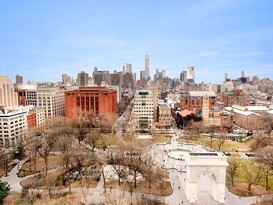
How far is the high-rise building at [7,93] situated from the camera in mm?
83681

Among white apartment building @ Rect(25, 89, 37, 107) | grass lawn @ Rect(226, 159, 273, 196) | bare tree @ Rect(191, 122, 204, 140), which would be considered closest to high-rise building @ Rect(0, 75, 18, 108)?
white apartment building @ Rect(25, 89, 37, 107)

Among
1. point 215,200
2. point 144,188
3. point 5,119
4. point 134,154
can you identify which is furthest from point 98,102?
point 215,200

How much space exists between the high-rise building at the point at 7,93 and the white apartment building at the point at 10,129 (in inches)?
1099

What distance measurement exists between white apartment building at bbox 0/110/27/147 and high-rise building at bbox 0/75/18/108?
27.9m

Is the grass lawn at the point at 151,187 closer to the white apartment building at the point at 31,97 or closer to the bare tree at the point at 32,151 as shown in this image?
the bare tree at the point at 32,151

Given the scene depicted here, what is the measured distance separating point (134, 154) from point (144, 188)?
507 inches

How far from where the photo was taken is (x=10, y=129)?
57469 mm

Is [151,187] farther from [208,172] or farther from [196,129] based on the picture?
[196,129]

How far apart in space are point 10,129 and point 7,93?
3532 centimetres

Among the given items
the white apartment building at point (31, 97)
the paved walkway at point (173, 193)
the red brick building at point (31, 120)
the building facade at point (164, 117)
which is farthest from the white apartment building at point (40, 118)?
the building facade at point (164, 117)

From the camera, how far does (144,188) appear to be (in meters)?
35.3

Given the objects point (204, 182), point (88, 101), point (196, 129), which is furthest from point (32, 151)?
point (196, 129)

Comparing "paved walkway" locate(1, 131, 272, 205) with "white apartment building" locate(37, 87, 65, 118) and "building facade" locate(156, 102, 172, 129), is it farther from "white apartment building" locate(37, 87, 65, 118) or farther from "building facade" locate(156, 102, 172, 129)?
"white apartment building" locate(37, 87, 65, 118)

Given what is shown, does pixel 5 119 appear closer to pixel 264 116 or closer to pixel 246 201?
pixel 246 201
